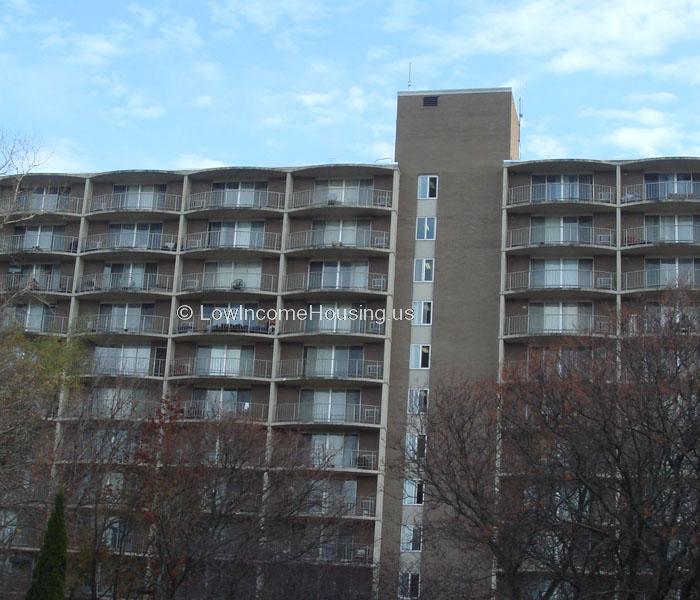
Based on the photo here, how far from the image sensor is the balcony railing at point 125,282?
229 ft

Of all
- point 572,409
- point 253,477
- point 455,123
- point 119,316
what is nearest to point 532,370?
point 572,409

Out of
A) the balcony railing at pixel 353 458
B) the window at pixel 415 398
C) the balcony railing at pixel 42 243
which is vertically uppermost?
the balcony railing at pixel 42 243

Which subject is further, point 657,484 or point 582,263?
point 582,263

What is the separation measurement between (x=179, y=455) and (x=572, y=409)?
18.9 meters

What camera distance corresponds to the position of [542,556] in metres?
44.0

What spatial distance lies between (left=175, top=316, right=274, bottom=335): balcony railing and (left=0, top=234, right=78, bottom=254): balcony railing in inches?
354

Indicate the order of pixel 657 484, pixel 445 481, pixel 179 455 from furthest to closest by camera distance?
pixel 179 455
pixel 445 481
pixel 657 484

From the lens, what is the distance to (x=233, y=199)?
70.8 meters

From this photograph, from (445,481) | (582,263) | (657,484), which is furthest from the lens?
(582,263)

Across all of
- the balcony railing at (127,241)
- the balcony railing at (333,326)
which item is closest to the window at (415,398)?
the balcony railing at (333,326)

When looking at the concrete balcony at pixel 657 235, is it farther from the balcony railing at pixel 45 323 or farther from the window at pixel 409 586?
the balcony railing at pixel 45 323

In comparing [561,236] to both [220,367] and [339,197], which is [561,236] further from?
[220,367]

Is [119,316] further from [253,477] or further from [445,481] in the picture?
[445,481]

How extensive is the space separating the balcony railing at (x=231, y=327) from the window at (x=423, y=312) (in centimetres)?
815
